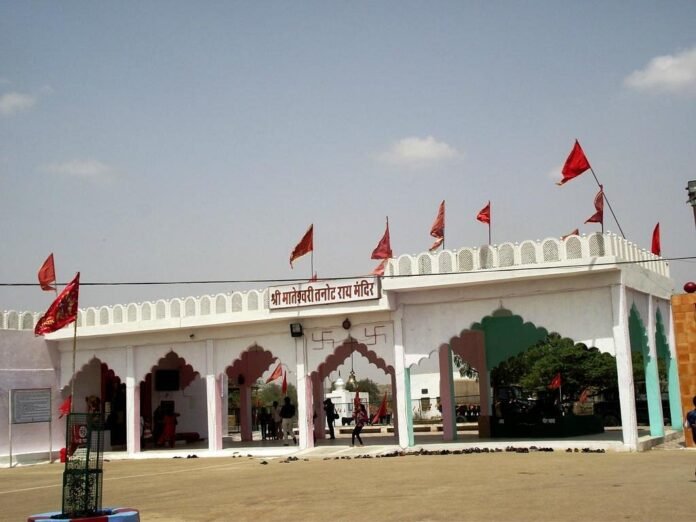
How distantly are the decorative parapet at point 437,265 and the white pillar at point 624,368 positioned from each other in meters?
0.80

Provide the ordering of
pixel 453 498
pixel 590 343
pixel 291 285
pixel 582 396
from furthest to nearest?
1. pixel 582 396
2. pixel 291 285
3. pixel 590 343
4. pixel 453 498

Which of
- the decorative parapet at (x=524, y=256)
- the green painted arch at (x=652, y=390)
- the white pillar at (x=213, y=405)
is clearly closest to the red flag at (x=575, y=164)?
the decorative parapet at (x=524, y=256)

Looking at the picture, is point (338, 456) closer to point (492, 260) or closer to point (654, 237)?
point (492, 260)

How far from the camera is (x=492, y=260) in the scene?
16266 millimetres

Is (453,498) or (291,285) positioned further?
(291,285)

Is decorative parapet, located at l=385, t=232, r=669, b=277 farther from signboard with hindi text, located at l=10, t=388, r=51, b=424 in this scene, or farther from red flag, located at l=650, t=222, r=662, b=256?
signboard with hindi text, located at l=10, t=388, r=51, b=424

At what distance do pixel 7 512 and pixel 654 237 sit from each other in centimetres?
1551

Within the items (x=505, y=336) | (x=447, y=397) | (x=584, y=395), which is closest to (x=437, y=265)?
(x=447, y=397)

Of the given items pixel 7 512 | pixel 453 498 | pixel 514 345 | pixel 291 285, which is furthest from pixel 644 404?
pixel 7 512

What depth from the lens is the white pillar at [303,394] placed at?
61.1 feet

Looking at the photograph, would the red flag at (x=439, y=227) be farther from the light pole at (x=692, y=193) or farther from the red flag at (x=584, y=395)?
the red flag at (x=584, y=395)

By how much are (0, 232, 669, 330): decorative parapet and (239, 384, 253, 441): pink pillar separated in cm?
525

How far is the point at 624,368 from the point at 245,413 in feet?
41.5

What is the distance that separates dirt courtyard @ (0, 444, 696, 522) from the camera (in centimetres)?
838
